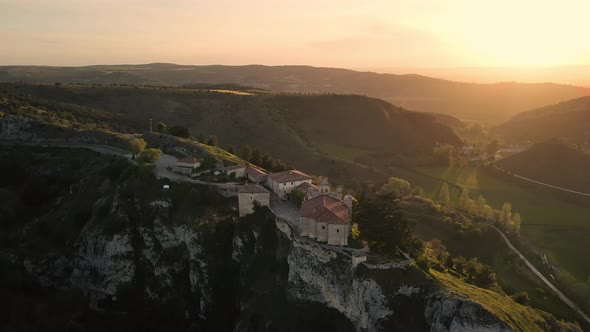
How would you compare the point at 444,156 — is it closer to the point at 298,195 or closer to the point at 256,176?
the point at 256,176

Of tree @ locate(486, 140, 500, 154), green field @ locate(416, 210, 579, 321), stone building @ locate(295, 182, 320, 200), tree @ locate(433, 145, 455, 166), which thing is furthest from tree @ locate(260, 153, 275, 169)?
tree @ locate(486, 140, 500, 154)

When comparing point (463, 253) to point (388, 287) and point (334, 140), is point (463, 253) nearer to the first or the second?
point (388, 287)

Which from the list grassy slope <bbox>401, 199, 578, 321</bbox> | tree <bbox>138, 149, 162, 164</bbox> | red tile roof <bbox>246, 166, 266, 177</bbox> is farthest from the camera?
tree <bbox>138, 149, 162, 164</bbox>

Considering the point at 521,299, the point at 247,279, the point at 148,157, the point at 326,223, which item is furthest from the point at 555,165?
Answer: the point at 148,157

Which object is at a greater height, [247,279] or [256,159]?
[256,159]

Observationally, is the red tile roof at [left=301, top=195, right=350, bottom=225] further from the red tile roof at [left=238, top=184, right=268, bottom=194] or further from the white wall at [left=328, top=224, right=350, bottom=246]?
the red tile roof at [left=238, top=184, right=268, bottom=194]

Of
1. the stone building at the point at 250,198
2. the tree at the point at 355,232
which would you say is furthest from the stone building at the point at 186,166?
the tree at the point at 355,232

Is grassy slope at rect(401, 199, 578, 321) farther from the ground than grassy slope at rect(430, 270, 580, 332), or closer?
closer

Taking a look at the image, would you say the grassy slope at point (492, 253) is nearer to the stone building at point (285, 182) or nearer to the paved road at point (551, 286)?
the paved road at point (551, 286)
